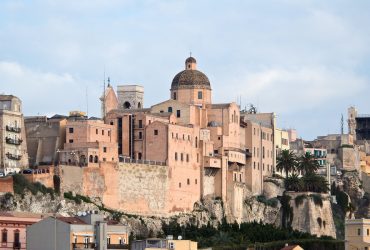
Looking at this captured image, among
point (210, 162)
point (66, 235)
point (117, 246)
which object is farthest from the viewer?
point (210, 162)

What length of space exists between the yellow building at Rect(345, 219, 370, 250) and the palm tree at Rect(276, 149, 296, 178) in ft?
141

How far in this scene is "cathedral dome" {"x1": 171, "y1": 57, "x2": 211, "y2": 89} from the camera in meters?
163

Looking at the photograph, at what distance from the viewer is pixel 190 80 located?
16312 cm

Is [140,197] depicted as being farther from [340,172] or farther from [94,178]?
[340,172]

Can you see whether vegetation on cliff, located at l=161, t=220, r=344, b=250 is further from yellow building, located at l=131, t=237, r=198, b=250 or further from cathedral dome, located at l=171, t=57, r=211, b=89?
yellow building, located at l=131, t=237, r=198, b=250

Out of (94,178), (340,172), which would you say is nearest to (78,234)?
(94,178)

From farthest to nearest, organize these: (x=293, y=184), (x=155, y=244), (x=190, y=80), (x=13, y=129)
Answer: (x=293, y=184) < (x=190, y=80) < (x=13, y=129) < (x=155, y=244)

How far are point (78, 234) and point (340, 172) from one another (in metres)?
93.5

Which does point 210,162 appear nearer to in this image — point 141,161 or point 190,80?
point 141,161

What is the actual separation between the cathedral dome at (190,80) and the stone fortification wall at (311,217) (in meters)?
15.4

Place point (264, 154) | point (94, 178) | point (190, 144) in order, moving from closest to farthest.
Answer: point (94, 178) < point (190, 144) < point (264, 154)

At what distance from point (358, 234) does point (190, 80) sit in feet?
136

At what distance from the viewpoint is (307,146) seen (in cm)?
19050

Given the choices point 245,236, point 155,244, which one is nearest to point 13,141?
point 245,236
